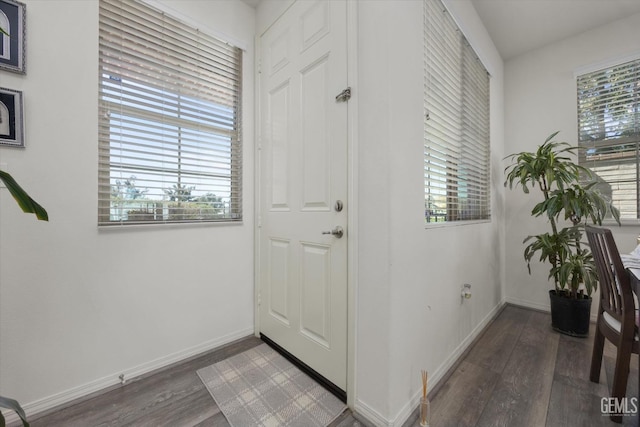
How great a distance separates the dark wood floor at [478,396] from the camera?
1.29 m

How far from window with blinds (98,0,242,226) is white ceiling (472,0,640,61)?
226 cm

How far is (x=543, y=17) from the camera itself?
2314 mm

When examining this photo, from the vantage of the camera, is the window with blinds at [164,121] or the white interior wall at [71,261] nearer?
the white interior wall at [71,261]

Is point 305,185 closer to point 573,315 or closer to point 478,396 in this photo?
point 478,396

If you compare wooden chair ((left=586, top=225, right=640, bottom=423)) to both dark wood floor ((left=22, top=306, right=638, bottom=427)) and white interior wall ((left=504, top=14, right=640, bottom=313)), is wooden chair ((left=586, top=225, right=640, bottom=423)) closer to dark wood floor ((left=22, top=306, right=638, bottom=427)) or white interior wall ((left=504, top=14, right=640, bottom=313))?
dark wood floor ((left=22, top=306, right=638, bottom=427))

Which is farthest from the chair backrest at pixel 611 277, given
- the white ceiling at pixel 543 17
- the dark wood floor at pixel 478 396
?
the white ceiling at pixel 543 17

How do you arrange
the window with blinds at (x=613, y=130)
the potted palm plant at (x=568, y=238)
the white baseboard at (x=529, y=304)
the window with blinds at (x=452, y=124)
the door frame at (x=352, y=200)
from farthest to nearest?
the white baseboard at (x=529, y=304), the window with blinds at (x=613, y=130), the potted palm plant at (x=568, y=238), the window with blinds at (x=452, y=124), the door frame at (x=352, y=200)

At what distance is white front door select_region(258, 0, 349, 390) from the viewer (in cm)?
146

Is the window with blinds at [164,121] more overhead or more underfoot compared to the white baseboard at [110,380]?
more overhead

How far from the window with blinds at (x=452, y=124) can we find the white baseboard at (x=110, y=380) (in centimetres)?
176

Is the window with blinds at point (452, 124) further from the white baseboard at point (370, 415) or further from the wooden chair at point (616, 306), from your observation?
the white baseboard at point (370, 415)

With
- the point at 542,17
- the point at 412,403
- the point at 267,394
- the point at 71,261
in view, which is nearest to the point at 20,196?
the point at 71,261

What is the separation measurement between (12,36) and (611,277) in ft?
10.6

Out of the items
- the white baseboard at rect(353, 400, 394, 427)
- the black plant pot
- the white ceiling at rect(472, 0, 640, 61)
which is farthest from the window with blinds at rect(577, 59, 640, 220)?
the white baseboard at rect(353, 400, 394, 427)
